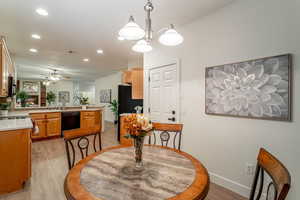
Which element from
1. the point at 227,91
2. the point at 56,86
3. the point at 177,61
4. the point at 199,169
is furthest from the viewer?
the point at 56,86

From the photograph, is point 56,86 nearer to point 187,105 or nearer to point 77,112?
point 77,112

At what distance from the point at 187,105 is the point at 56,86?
1032cm

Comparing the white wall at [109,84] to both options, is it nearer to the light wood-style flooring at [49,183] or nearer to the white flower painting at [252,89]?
the light wood-style flooring at [49,183]

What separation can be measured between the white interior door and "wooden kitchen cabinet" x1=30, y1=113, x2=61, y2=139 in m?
3.51

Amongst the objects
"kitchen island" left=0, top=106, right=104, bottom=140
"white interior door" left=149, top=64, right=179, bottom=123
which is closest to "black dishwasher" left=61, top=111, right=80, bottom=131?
"kitchen island" left=0, top=106, right=104, bottom=140

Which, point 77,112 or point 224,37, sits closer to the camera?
point 224,37

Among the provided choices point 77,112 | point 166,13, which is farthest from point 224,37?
point 77,112

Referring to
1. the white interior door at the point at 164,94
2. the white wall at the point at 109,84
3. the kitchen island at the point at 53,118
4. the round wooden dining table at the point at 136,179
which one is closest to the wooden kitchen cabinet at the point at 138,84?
the white interior door at the point at 164,94

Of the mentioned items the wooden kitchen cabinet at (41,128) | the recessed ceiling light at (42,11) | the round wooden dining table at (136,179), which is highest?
the recessed ceiling light at (42,11)

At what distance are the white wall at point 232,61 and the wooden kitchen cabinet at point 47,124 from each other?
434cm

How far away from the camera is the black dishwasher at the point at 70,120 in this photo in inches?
203

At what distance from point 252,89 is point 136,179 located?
183 centimetres

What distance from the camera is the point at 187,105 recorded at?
2695 millimetres

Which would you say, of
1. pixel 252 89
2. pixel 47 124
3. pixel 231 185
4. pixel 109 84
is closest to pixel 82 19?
pixel 252 89
